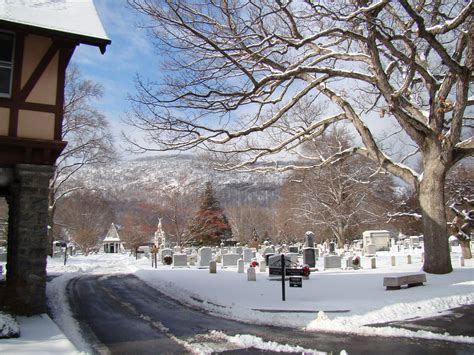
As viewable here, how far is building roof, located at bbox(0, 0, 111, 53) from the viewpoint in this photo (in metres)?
10.5

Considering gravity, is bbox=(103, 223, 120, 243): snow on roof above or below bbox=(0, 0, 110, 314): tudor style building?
below

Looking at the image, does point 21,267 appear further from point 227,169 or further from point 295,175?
point 295,175

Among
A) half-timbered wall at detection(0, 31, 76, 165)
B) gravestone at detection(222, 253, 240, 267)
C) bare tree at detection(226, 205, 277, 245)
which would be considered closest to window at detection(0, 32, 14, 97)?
half-timbered wall at detection(0, 31, 76, 165)

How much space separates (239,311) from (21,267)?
5.47 metres

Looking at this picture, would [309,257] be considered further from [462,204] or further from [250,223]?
[250,223]

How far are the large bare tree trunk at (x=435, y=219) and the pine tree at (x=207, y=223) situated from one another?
34.9 meters

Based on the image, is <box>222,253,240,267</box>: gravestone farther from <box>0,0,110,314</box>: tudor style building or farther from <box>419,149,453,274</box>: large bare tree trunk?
<box>0,0,110,314</box>: tudor style building

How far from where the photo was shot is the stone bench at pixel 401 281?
14195 mm

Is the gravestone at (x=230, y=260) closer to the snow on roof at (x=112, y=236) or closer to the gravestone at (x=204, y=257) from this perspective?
the gravestone at (x=204, y=257)

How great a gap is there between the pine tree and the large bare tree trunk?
34.9m

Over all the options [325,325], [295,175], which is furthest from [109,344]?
[295,175]

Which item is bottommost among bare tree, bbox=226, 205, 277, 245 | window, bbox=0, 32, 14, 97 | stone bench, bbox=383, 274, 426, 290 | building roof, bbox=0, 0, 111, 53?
stone bench, bbox=383, 274, 426, 290

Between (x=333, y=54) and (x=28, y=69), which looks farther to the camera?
(x=333, y=54)

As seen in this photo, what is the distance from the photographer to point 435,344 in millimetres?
7965
